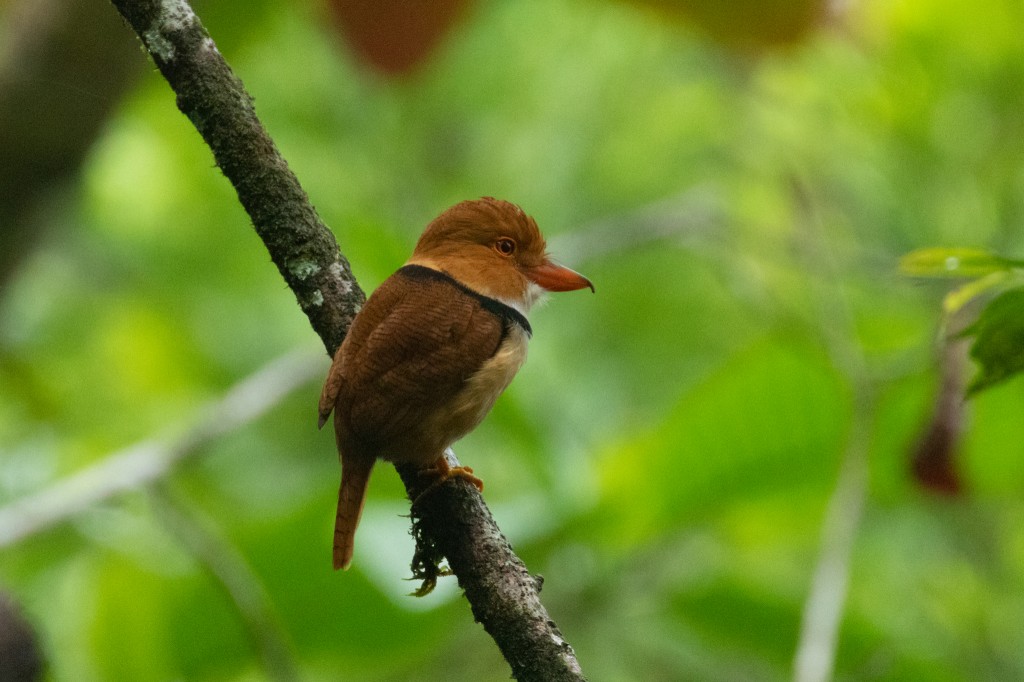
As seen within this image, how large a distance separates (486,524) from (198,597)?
0.99m

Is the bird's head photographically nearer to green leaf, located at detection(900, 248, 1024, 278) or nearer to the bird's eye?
the bird's eye

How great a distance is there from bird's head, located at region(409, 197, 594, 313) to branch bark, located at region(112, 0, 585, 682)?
31 cm

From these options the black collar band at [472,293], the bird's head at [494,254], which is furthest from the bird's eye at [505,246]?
the black collar band at [472,293]

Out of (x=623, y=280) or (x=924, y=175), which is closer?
(x=924, y=175)

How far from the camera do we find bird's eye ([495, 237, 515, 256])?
2.11 m

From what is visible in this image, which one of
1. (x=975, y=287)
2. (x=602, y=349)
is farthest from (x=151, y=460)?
(x=602, y=349)

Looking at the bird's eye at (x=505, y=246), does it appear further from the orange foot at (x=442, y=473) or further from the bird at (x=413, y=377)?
the orange foot at (x=442, y=473)

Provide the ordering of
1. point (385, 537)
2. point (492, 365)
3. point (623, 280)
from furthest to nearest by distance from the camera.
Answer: point (623, 280), point (385, 537), point (492, 365)

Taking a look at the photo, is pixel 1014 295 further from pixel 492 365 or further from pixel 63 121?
pixel 63 121

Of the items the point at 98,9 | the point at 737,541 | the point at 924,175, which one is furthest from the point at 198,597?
the point at 924,175

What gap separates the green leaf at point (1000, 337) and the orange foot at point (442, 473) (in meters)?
0.73

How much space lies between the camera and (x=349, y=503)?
1727 millimetres

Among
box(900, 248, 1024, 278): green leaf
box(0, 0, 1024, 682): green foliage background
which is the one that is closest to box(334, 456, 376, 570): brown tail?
box(0, 0, 1024, 682): green foliage background

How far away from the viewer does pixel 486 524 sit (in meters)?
1.64
